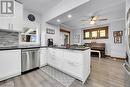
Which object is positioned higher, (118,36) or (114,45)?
(118,36)

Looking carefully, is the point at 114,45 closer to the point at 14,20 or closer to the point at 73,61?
the point at 73,61

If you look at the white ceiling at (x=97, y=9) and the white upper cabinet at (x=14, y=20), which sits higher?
the white ceiling at (x=97, y=9)

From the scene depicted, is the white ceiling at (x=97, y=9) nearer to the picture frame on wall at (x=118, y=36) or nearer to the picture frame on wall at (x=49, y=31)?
the picture frame on wall at (x=49, y=31)

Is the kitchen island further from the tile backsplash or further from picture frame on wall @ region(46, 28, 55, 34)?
the tile backsplash

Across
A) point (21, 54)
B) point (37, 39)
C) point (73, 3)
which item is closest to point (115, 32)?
point (73, 3)

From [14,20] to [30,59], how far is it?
4.96 ft

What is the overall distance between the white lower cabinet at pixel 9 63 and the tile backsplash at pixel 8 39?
0.66 metres

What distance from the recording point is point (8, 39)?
9.49 feet

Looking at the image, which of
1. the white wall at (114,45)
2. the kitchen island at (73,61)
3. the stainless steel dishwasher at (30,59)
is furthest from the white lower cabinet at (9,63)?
the white wall at (114,45)

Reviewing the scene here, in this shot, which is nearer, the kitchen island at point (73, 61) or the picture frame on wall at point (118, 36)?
the kitchen island at point (73, 61)

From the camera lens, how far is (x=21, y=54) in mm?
2723

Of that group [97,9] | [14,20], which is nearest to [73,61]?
[97,9]

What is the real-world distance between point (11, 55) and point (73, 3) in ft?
8.22

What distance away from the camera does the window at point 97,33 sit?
6.31m
